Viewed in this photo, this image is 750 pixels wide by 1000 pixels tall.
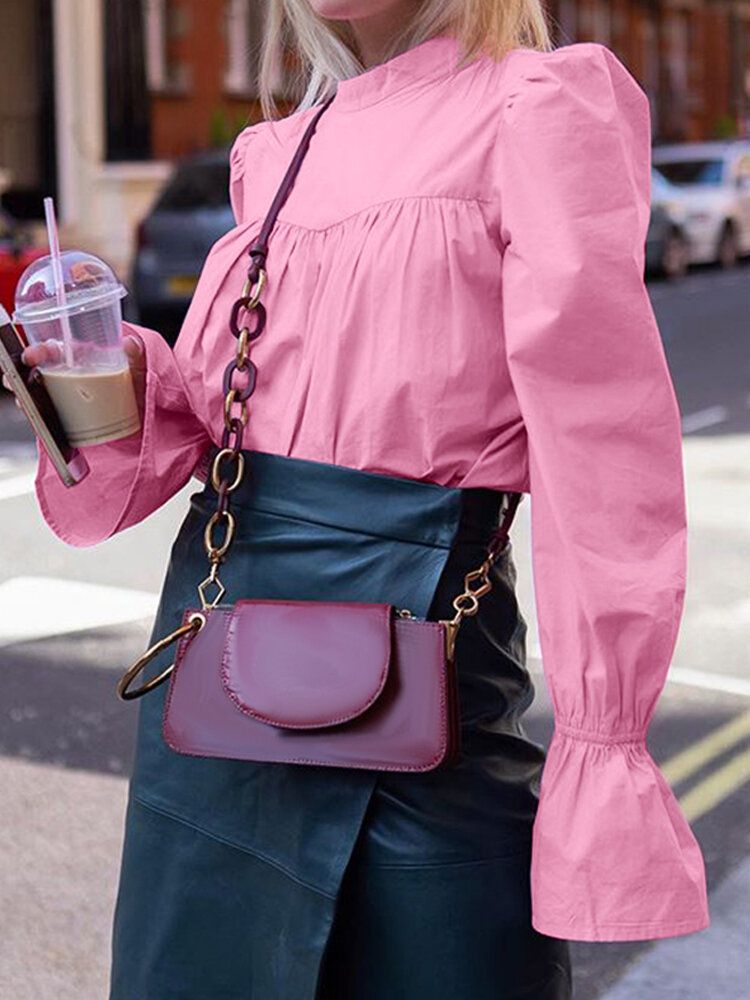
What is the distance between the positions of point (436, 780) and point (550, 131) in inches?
26.2

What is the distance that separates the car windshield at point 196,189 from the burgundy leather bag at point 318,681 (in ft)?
43.3

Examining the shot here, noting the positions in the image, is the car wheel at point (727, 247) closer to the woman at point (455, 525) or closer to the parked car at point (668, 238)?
the parked car at point (668, 238)

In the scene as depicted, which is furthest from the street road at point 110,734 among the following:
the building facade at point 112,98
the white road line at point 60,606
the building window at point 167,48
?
the building window at point 167,48

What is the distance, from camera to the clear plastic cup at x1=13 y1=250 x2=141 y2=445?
2.09 metres

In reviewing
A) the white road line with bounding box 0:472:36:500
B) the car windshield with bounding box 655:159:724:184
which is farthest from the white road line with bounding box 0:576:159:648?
the car windshield with bounding box 655:159:724:184

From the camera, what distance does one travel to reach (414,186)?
1.92 meters

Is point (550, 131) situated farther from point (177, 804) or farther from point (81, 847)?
point (81, 847)

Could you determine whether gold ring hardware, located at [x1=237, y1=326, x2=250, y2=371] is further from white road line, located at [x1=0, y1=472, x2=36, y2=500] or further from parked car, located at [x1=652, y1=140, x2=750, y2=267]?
parked car, located at [x1=652, y1=140, x2=750, y2=267]

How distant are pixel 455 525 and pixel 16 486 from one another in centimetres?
712

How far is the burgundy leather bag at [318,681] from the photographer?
1831mm

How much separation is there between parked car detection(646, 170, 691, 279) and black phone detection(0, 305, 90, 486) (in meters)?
19.9

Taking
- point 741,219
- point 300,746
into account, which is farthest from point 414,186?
point 741,219

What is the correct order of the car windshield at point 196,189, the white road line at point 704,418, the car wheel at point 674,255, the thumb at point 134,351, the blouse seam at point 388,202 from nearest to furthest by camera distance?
the blouse seam at point 388,202, the thumb at point 134,351, the white road line at point 704,418, the car windshield at point 196,189, the car wheel at point 674,255

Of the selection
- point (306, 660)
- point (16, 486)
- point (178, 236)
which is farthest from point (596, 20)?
point (306, 660)
